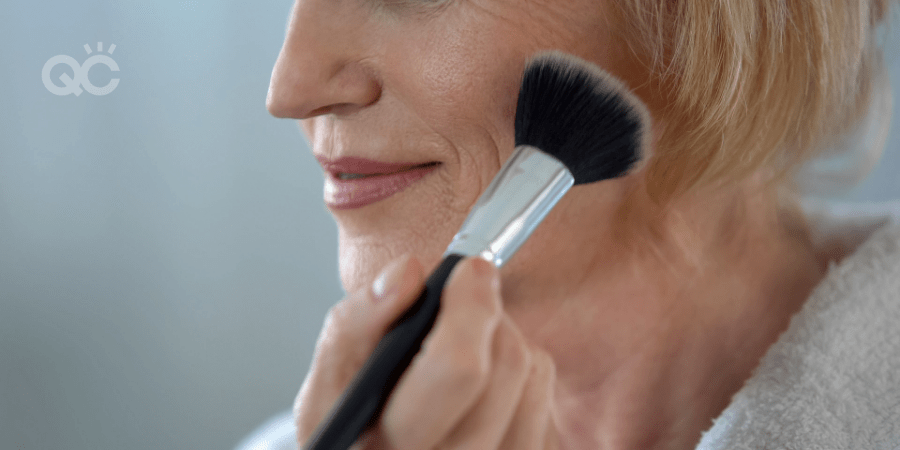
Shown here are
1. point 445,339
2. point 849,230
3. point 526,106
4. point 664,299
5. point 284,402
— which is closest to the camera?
point 445,339

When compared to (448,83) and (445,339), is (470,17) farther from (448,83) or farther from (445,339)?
(445,339)

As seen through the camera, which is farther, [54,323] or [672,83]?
[54,323]

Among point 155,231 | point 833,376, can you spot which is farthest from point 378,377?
point 155,231

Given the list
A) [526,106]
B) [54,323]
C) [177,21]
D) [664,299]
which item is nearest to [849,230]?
[664,299]

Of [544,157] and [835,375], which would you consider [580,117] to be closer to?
[544,157]

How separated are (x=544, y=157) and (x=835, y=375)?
0.33 meters

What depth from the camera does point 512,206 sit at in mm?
387

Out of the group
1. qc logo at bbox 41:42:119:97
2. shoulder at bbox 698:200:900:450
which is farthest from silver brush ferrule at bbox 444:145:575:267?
qc logo at bbox 41:42:119:97

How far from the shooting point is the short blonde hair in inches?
18.8

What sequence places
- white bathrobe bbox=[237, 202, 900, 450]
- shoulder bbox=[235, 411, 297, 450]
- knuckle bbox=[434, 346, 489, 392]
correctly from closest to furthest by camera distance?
knuckle bbox=[434, 346, 489, 392]
white bathrobe bbox=[237, 202, 900, 450]
shoulder bbox=[235, 411, 297, 450]

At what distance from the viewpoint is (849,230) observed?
73 centimetres

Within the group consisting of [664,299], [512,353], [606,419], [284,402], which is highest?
[512,353]

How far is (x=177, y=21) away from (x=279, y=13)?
135 millimetres

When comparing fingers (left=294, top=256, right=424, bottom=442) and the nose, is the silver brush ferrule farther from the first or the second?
the nose
